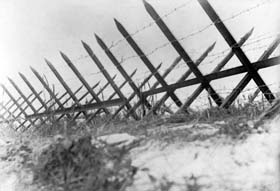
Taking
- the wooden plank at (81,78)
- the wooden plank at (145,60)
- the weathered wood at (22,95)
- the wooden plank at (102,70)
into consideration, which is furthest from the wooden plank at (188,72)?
the weathered wood at (22,95)

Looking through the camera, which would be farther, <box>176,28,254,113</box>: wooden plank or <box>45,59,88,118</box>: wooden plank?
<box>45,59,88,118</box>: wooden plank

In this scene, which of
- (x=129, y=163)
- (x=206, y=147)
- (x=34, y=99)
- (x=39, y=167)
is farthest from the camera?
(x=34, y=99)

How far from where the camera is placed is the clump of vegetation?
1.76 meters

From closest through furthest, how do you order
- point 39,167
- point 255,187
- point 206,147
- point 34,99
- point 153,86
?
point 255,187
point 206,147
point 39,167
point 153,86
point 34,99

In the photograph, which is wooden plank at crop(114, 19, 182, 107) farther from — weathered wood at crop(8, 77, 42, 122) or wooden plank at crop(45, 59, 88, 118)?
weathered wood at crop(8, 77, 42, 122)

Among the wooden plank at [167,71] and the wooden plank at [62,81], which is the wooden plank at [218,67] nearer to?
the wooden plank at [167,71]

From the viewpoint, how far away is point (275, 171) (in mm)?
1689

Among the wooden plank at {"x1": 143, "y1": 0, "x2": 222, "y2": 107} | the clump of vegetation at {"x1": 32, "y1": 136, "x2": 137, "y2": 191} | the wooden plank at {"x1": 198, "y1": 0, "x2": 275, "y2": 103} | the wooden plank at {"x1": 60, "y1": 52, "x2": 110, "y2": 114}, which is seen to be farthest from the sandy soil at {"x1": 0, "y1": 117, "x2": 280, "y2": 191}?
the wooden plank at {"x1": 60, "y1": 52, "x2": 110, "y2": 114}

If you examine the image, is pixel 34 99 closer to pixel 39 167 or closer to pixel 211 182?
pixel 39 167

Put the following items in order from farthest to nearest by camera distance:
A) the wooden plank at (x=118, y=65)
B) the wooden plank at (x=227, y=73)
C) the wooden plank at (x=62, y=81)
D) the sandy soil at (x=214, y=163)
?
the wooden plank at (x=62, y=81)
the wooden plank at (x=118, y=65)
the wooden plank at (x=227, y=73)
the sandy soil at (x=214, y=163)

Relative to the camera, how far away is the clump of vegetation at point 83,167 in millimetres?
1756

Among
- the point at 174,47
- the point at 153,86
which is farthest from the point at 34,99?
the point at 174,47

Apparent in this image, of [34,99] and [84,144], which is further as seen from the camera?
[34,99]

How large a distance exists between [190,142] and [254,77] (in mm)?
2028
